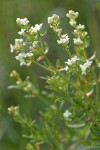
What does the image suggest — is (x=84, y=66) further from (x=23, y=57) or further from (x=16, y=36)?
(x=16, y=36)

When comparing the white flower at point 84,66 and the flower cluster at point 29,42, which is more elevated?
the flower cluster at point 29,42

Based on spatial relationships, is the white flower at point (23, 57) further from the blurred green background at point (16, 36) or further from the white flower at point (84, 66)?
the blurred green background at point (16, 36)

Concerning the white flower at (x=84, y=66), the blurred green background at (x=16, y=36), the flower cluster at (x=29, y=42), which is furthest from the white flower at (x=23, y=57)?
the blurred green background at (x=16, y=36)

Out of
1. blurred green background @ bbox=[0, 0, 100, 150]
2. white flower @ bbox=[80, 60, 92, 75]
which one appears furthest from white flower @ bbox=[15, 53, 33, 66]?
blurred green background @ bbox=[0, 0, 100, 150]

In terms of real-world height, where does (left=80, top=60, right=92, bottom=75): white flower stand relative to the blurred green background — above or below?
below

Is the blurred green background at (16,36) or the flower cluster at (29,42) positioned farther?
the blurred green background at (16,36)

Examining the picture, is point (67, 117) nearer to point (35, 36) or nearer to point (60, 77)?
point (60, 77)

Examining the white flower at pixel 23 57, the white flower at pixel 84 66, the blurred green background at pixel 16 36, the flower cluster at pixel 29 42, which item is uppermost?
the blurred green background at pixel 16 36

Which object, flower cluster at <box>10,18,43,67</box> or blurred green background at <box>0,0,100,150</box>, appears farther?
blurred green background at <box>0,0,100,150</box>

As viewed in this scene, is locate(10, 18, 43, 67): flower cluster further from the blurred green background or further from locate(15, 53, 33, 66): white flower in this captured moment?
the blurred green background
